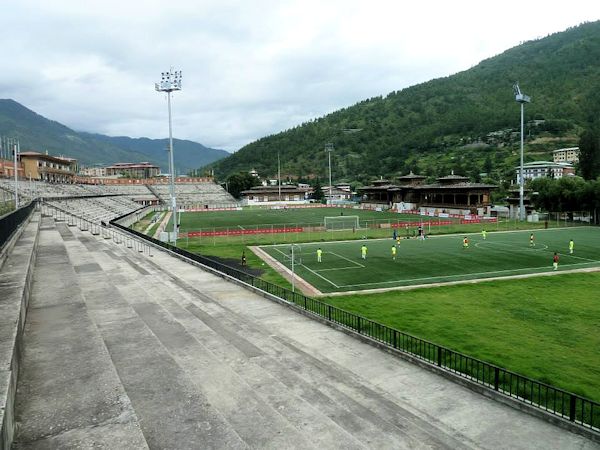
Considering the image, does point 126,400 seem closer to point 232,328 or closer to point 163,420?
point 163,420

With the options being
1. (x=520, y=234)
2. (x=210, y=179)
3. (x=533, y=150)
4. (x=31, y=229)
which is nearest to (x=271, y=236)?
(x=31, y=229)

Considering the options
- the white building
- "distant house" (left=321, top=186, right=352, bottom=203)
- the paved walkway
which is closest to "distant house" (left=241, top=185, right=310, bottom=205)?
"distant house" (left=321, top=186, right=352, bottom=203)

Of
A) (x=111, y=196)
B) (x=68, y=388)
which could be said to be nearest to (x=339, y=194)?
(x=111, y=196)

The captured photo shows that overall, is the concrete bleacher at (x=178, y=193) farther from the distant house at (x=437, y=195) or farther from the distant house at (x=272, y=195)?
the distant house at (x=437, y=195)

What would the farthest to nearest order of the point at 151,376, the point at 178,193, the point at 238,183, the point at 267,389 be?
the point at 238,183, the point at 178,193, the point at 151,376, the point at 267,389

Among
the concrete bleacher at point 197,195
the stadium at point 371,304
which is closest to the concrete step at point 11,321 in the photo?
the stadium at point 371,304

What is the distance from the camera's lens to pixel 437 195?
97.8 meters

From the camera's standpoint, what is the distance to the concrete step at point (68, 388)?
9.40 meters

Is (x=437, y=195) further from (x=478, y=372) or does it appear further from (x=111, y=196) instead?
(x=478, y=372)

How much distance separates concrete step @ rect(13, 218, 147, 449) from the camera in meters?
9.40

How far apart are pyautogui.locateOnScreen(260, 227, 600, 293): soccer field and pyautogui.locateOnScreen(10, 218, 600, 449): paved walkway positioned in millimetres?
11533

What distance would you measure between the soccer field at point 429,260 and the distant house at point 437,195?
3310cm

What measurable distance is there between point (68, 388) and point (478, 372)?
38.4ft

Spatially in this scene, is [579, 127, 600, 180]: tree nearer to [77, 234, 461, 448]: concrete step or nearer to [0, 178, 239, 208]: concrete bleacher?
[0, 178, 239, 208]: concrete bleacher
